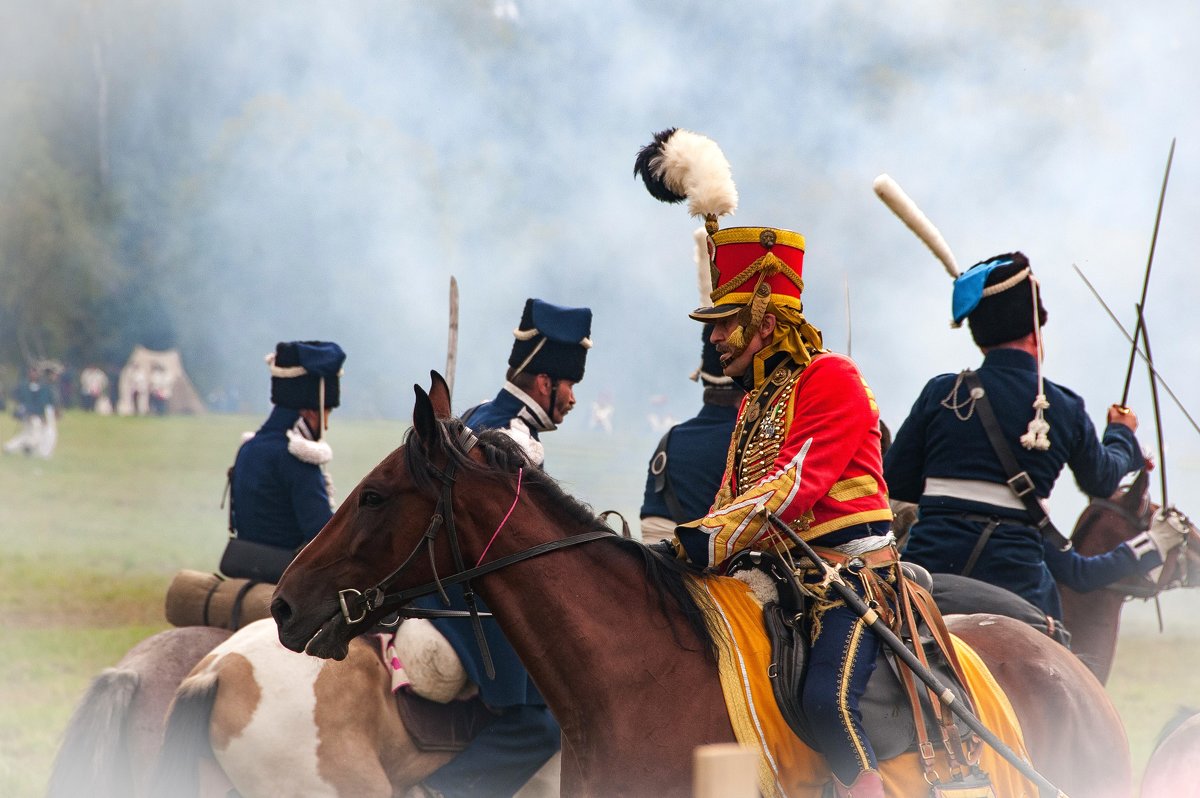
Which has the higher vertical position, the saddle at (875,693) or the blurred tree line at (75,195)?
the blurred tree line at (75,195)

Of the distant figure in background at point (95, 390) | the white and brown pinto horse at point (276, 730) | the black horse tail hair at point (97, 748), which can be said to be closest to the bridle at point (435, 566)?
the white and brown pinto horse at point (276, 730)

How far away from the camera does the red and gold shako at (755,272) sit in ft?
11.5

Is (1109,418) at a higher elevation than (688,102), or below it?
below

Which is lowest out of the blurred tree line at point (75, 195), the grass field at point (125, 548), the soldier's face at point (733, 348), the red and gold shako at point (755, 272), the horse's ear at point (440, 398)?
the grass field at point (125, 548)

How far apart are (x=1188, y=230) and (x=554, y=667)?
10728 mm

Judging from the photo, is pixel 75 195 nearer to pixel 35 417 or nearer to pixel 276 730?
pixel 35 417

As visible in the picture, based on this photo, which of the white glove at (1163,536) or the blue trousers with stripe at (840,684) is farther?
the white glove at (1163,536)

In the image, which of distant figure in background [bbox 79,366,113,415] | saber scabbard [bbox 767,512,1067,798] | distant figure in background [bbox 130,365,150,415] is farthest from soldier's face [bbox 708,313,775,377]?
distant figure in background [bbox 79,366,113,415]

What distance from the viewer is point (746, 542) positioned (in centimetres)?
329

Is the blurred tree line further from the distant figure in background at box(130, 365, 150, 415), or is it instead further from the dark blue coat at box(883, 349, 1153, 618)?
the dark blue coat at box(883, 349, 1153, 618)

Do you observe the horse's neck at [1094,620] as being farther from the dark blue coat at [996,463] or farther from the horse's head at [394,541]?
the horse's head at [394,541]

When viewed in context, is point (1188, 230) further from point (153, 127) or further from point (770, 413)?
point (153, 127)

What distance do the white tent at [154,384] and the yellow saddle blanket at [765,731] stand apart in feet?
52.2

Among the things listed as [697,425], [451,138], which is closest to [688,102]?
[451,138]
